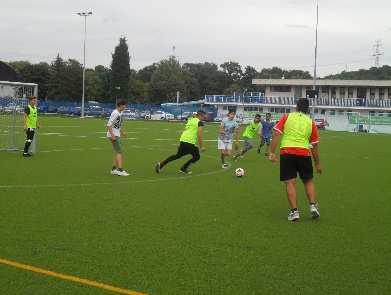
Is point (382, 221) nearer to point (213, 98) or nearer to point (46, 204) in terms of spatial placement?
point (46, 204)

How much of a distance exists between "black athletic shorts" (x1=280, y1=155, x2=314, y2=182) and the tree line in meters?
76.0

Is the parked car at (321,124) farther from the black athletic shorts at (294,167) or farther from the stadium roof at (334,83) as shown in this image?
the black athletic shorts at (294,167)

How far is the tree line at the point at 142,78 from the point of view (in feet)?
309

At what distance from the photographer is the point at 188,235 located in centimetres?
773

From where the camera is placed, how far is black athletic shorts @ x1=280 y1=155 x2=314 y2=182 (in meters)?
9.10

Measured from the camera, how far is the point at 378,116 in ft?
196

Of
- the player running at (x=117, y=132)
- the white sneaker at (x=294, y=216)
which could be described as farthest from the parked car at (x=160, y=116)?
the white sneaker at (x=294, y=216)

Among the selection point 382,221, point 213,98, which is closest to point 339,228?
point 382,221

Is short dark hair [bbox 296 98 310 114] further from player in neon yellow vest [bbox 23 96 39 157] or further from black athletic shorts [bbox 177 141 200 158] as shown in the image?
player in neon yellow vest [bbox 23 96 39 157]

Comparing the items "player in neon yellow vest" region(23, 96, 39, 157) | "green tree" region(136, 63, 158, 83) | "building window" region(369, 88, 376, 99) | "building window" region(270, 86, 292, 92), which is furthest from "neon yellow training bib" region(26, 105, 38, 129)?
"green tree" region(136, 63, 158, 83)

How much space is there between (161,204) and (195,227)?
198 cm

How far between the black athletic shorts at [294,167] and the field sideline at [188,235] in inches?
27.0

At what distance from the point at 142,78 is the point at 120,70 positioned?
30.9 meters

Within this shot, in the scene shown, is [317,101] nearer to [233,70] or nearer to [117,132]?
[233,70]
